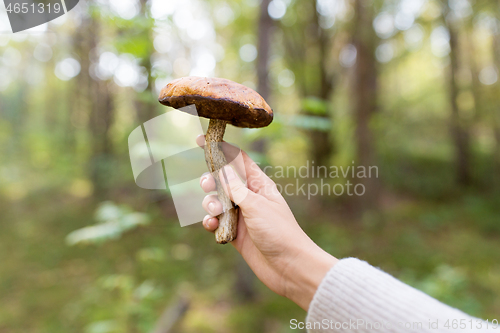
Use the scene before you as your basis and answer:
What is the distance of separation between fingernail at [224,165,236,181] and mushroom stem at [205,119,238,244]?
0.18 ft

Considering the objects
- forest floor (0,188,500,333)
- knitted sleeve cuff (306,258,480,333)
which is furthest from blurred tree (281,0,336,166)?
knitted sleeve cuff (306,258,480,333)

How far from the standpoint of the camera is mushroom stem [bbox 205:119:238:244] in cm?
177

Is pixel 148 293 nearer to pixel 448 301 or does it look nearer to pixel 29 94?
pixel 448 301

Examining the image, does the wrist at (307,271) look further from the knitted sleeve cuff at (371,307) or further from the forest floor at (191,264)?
the forest floor at (191,264)

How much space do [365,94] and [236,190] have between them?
6.71m

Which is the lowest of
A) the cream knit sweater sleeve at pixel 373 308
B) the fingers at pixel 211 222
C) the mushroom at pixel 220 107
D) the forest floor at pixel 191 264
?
the forest floor at pixel 191 264

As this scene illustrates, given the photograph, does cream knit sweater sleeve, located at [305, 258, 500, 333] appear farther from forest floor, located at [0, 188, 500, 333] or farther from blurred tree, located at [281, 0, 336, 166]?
blurred tree, located at [281, 0, 336, 166]

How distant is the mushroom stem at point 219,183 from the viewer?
1769mm

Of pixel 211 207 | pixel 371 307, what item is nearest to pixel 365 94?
pixel 211 207

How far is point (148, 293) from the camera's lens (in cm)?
286

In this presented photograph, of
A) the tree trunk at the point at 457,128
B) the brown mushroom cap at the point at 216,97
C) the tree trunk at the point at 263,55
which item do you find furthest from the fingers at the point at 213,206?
the tree trunk at the point at 457,128

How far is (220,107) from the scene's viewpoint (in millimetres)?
1517

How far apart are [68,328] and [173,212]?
Answer: 145 inches

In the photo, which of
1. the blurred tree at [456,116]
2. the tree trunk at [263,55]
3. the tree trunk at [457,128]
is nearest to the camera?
the tree trunk at [263,55]
